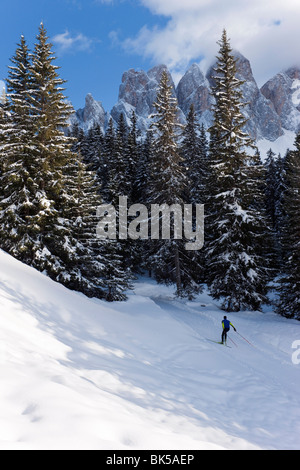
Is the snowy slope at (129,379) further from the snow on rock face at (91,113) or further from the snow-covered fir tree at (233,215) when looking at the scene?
the snow on rock face at (91,113)

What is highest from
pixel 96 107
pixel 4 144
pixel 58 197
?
pixel 96 107

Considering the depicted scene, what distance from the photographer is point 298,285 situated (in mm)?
18469

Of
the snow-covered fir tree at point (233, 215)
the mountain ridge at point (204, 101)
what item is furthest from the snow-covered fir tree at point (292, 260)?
the mountain ridge at point (204, 101)

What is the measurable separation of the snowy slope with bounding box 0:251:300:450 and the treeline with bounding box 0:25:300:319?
10.3 feet

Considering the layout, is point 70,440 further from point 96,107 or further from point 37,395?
point 96,107

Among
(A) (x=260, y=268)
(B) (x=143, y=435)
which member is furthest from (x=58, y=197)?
(B) (x=143, y=435)

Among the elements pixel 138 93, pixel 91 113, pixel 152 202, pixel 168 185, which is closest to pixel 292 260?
pixel 168 185

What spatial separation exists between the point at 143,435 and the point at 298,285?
1741 cm

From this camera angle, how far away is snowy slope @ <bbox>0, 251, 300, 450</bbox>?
4.05 meters

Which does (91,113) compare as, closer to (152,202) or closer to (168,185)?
(152,202)

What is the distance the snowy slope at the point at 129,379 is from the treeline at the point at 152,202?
3.14 metres

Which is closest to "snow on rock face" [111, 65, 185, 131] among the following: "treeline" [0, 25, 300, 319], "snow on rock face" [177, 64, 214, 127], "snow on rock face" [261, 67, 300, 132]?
"snow on rock face" [177, 64, 214, 127]

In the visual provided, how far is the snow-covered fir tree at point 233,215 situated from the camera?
19.7 meters

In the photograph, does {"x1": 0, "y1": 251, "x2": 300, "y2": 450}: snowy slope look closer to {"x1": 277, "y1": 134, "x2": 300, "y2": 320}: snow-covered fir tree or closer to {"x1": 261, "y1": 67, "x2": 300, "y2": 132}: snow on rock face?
{"x1": 277, "y1": 134, "x2": 300, "y2": 320}: snow-covered fir tree
